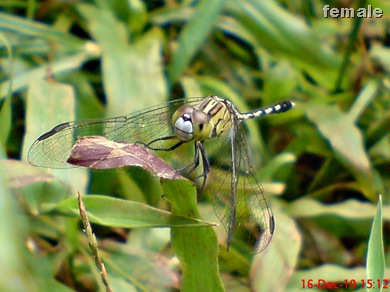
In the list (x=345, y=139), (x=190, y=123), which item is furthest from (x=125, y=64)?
(x=345, y=139)

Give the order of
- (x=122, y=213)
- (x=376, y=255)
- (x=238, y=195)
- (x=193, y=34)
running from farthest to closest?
(x=193, y=34), (x=238, y=195), (x=122, y=213), (x=376, y=255)

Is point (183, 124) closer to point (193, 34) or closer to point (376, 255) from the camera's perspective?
point (376, 255)

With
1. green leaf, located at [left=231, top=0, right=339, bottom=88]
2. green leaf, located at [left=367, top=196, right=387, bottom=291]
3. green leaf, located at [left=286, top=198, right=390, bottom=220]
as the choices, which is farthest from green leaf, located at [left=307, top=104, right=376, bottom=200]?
green leaf, located at [left=367, top=196, right=387, bottom=291]

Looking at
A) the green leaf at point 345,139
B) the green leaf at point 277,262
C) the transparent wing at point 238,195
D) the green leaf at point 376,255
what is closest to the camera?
the green leaf at point 376,255

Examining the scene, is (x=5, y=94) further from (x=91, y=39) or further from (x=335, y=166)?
(x=335, y=166)

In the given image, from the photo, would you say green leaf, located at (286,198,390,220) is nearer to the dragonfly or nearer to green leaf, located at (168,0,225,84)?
the dragonfly

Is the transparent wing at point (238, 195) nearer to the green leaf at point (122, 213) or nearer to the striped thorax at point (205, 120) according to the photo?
the striped thorax at point (205, 120)

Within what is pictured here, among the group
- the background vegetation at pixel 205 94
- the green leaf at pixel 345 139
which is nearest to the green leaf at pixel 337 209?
the background vegetation at pixel 205 94
